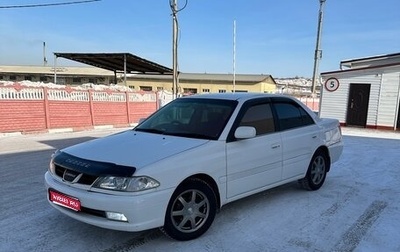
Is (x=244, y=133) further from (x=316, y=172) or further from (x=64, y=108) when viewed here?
(x=64, y=108)

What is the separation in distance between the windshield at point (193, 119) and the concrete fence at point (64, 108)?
8.54m

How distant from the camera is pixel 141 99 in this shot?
17.5 meters

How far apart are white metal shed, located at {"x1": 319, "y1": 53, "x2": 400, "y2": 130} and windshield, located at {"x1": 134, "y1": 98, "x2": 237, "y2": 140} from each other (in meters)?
14.3

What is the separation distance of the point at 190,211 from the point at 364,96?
1562cm

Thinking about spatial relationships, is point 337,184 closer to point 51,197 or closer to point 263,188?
point 263,188

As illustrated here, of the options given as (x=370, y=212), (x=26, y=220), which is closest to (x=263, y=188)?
(x=370, y=212)

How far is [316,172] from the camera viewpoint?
562 cm

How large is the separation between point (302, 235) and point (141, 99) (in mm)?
14488

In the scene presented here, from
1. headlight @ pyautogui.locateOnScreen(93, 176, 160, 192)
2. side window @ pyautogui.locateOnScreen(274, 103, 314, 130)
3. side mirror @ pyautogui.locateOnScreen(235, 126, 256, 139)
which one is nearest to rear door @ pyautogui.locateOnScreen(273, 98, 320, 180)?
side window @ pyautogui.locateOnScreen(274, 103, 314, 130)

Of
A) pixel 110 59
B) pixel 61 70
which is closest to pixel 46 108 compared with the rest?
pixel 110 59

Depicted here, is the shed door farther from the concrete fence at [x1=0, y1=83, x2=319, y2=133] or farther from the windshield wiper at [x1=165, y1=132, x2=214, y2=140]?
the windshield wiper at [x1=165, y1=132, x2=214, y2=140]

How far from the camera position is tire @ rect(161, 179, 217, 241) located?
3496 mm

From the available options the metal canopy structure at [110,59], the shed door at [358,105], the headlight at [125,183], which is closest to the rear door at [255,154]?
the headlight at [125,183]

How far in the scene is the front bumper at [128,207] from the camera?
316cm
